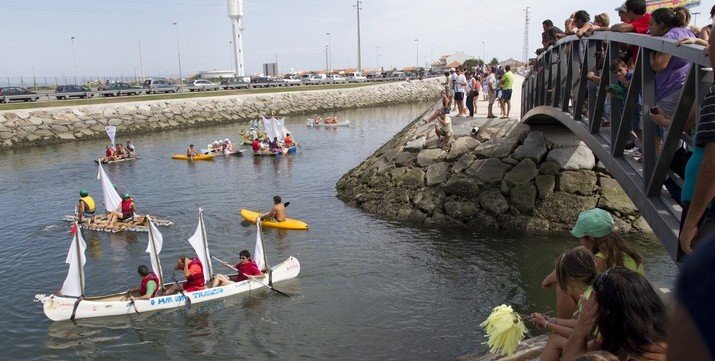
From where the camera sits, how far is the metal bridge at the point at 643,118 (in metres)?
6.76

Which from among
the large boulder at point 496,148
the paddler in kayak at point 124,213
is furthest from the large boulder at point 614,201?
Result: the paddler in kayak at point 124,213

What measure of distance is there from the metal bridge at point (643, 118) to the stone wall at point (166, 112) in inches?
1791

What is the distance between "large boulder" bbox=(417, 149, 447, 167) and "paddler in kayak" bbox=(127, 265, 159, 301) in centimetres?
1245

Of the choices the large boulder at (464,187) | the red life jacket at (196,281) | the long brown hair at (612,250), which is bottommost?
the red life jacket at (196,281)

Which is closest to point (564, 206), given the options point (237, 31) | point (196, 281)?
point (196, 281)

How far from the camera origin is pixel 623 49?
33.8 ft

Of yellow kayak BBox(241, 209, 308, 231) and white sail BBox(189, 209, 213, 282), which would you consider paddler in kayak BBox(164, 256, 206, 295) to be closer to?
white sail BBox(189, 209, 213, 282)

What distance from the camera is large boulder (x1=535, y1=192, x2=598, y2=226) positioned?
1981 cm

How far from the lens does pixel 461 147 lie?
23.4m

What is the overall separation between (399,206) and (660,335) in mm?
18648

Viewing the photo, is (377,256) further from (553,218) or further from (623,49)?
(623,49)

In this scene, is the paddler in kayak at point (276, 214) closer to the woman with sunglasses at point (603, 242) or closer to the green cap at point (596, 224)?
the woman with sunglasses at point (603, 242)

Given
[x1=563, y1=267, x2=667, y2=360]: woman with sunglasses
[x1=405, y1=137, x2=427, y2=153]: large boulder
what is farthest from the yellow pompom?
[x1=405, y1=137, x2=427, y2=153]: large boulder

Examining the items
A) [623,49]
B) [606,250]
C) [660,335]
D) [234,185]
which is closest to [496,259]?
[623,49]
